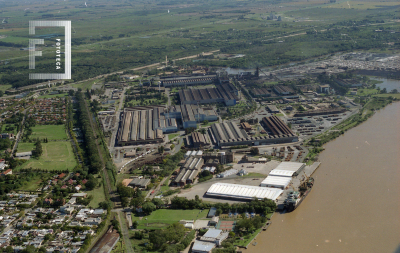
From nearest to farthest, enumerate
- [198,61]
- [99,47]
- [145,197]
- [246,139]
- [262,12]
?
[145,197] → [246,139] → [198,61] → [99,47] → [262,12]

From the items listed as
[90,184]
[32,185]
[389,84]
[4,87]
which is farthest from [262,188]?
[4,87]

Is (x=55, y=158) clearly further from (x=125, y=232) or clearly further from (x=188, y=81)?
(x=188, y=81)

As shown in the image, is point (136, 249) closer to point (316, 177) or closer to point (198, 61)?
point (316, 177)

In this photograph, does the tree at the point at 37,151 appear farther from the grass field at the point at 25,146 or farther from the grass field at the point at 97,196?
the grass field at the point at 97,196

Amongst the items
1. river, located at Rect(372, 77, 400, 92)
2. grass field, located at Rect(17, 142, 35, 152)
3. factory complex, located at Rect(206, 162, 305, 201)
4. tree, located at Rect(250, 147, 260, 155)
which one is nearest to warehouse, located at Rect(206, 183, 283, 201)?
factory complex, located at Rect(206, 162, 305, 201)

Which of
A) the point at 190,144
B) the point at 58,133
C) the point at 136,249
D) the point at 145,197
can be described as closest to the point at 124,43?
the point at 58,133

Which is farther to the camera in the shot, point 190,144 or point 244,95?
point 244,95
